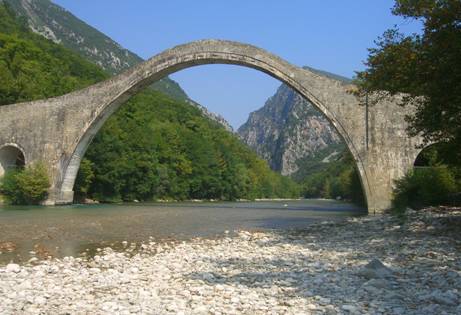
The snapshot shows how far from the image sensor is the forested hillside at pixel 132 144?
38531 millimetres

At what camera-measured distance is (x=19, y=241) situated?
1104cm

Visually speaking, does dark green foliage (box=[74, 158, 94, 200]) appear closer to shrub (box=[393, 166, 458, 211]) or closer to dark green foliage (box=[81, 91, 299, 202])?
dark green foliage (box=[81, 91, 299, 202])

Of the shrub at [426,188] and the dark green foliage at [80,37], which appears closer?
the shrub at [426,188]

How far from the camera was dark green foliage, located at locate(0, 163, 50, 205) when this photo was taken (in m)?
27.9

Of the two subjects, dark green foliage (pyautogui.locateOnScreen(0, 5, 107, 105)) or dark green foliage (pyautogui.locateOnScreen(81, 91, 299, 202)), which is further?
dark green foliage (pyautogui.locateOnScreen(81, 91, 299, 202))

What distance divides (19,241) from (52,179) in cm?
1896

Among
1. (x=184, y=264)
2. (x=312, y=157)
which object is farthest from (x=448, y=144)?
(x=312, y=157)

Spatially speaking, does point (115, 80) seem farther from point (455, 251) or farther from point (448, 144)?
point (455, 251)

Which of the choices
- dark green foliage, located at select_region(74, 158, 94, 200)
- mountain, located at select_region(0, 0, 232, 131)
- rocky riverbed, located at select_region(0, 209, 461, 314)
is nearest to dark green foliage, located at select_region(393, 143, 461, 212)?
rocky riverbed, located at select_region(0, 209, 461, 314)

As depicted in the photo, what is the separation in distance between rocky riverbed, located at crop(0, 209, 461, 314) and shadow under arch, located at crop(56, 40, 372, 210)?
14.3m

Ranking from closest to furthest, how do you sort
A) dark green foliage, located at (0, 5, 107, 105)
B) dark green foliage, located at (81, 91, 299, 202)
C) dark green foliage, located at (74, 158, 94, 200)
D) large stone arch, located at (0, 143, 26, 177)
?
→ large stone arch, located at (0, 143, 26, 177), dark green foliage, located at (74, 158, 94, 200), dark green foliage, located at (0, 5, 107, 105), dark green foliage, located at (81, 91, 299, 202)

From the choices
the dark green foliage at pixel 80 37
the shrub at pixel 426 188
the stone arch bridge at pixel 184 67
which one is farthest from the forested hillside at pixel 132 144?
the dark green foliage at pixel 80 37

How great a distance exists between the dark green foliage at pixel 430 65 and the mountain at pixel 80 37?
385 feet

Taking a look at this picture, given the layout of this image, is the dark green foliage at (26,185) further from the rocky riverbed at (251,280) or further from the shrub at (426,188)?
the rocky riverbed at (251,280)
